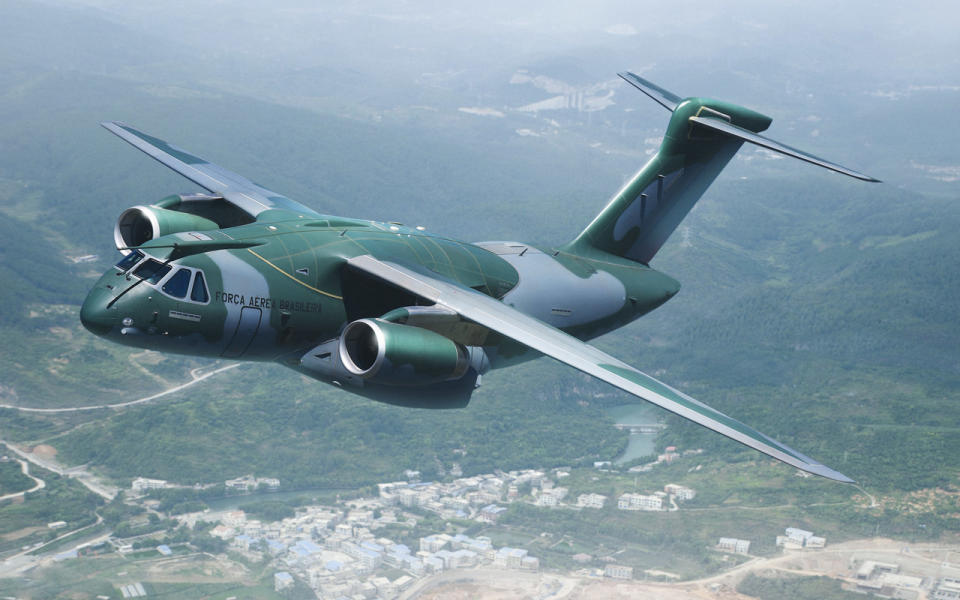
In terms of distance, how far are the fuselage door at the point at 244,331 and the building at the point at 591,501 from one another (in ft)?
218

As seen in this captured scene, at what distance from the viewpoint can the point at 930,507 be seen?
7744cm

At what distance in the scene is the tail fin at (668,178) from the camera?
1141 inches

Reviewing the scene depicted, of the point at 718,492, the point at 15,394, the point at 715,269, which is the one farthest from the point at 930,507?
the point at 715,269

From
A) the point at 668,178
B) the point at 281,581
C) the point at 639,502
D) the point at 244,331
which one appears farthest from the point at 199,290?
the point at 639,502

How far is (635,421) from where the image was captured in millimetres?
115312

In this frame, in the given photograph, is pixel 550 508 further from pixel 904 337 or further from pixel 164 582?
pixel 904 337

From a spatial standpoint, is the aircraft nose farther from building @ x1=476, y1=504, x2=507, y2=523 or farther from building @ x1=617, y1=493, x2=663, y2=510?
building @ x1=617, y1=493, x2=663, y2=510

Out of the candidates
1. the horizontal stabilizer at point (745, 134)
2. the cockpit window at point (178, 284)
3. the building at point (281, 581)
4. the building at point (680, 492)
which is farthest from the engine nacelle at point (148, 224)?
the building at point (680, 492)

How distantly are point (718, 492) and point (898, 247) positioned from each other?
400 feet

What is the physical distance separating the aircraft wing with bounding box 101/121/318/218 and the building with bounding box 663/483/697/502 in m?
62.7

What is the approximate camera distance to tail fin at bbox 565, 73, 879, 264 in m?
29.0

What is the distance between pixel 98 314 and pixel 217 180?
1009 centimetres

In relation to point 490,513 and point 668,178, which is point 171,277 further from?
point 490,513

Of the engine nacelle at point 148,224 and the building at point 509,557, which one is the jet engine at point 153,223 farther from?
the building at point 509,557
